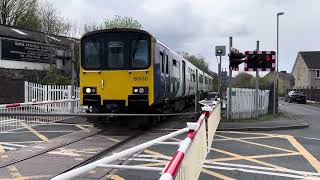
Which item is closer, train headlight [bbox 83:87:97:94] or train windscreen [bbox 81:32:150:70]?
train windscreen [bbox 81:32:150:70]

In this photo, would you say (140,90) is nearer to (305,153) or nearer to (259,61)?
(305,153)

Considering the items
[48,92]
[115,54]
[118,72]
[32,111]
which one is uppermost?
[115,54]

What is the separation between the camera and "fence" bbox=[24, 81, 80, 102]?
23766 millimetres

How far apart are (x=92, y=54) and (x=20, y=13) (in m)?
47.2

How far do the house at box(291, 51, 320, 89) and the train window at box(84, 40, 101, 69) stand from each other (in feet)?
249

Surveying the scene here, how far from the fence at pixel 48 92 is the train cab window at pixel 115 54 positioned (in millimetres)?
6753

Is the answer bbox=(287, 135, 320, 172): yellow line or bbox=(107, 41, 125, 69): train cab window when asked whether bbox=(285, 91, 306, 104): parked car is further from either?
bbox=(107, 41, 125, 69): train cab window

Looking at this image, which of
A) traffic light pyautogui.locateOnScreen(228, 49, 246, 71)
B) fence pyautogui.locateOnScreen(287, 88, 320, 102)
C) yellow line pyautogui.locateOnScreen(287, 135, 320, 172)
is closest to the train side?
yellow line pyautogui.locateOnScreen(287, 135, 320, 172)

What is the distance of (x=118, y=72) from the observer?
16391 mm

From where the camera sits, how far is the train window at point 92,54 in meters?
16.7

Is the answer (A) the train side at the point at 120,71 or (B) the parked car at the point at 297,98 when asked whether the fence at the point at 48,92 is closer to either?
(A) the train side at the point at 120,71

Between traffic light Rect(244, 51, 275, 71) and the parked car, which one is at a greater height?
traffic light Rect(244, 51, 275, 71)

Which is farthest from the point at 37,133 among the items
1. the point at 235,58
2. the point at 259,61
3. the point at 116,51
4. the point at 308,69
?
the point at 308,69

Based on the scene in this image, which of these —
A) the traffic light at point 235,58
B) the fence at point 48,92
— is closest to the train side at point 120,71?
the traffic light at point 235,58
